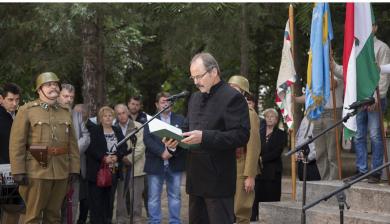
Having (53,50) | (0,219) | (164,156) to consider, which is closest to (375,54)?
(164,156)

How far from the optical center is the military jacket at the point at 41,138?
26.7ft

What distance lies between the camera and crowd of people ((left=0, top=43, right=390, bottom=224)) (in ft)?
21.2

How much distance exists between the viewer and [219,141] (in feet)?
20.6

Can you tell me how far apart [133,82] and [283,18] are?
11837 mm

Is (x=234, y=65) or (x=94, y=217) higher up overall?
(x=234, y=65)

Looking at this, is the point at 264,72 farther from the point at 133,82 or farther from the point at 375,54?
the point at 375,54

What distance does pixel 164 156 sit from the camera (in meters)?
10.1

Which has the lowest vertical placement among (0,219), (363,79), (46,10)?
(0,219)

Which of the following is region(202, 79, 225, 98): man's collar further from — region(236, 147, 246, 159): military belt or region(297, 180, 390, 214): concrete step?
region(297, 180, 390, 214): concrete step

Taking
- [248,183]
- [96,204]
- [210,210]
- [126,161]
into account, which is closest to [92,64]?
[126,161]

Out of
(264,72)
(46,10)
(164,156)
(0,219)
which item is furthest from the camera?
(264,72)

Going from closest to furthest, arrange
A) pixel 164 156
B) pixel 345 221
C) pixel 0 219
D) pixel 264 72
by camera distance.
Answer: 1. pixel 345 221
2. pixel 0 219
3. pixel 164 156
4. pixel 264 72

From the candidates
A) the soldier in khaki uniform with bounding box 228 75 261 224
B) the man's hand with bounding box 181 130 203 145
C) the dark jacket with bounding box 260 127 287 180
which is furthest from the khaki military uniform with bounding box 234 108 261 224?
the dark jacket with bounding box 260 127 287 180

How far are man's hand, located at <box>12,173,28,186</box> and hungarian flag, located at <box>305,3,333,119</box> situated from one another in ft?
12.0
